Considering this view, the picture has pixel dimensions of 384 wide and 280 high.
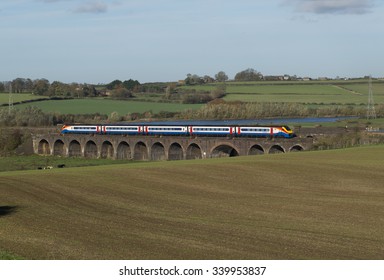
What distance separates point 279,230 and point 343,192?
36.6 feet

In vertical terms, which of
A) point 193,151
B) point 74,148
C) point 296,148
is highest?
point 296,148

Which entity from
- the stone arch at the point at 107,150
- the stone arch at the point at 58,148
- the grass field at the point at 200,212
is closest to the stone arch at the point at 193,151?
the stone arch at the point at 107,150

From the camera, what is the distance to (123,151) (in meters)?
92.2

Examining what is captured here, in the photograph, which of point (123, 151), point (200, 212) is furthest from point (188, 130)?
point (200, 212)

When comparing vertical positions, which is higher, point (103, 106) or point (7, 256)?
point (103, 106)

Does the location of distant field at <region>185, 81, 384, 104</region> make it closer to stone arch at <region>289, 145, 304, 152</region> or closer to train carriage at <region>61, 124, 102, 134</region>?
train carriage at <region>61, 124, 102, 134</region>

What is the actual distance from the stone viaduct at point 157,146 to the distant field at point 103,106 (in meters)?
52.1

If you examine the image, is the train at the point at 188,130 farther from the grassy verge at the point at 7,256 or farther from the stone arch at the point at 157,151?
the grassy verge at the point at 7,256

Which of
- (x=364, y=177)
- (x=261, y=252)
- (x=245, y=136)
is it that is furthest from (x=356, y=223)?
(x=245, y=136)

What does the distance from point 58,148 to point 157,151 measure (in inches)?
885

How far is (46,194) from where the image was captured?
32.3 meters

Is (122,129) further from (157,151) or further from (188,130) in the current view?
(188,130)

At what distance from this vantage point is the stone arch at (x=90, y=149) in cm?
9632

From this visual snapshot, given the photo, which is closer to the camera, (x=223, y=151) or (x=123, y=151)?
(x=223, y=151)
